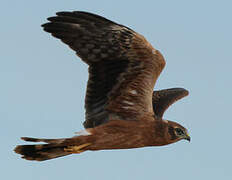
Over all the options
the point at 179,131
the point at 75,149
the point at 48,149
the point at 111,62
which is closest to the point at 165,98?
the point at 179,131

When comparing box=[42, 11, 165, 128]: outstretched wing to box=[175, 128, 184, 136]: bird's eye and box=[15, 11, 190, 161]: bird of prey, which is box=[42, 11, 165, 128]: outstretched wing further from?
box=[175, 128, 184, 136]: bird's eye

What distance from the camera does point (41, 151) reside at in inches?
378

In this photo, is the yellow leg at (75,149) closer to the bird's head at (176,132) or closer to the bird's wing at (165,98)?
the bird's head at (176,132)

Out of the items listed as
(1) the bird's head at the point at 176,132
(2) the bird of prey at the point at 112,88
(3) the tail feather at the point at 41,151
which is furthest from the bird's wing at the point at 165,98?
(3) the tail feather at the point at 41,151

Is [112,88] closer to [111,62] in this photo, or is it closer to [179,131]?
[111,62]

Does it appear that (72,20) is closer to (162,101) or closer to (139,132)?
(139,132)

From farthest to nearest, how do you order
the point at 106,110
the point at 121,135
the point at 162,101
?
the point at 162,101 < the point at 106,110 < the point at 121,135

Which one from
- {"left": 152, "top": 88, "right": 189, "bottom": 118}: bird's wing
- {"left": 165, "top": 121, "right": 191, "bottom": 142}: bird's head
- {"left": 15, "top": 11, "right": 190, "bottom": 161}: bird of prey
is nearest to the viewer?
{"left": 15, "top": 11, "right": 190, "bottom": 161}: bird of prey

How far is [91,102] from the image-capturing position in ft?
33.6

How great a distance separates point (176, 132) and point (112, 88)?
1505 mm

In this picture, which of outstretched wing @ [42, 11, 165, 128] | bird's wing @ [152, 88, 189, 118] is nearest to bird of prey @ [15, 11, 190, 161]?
outstretched wing @ [42, 11, 165, 128]

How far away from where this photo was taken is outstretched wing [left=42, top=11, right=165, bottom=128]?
9609 millimetres

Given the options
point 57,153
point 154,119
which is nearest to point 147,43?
point 154,119

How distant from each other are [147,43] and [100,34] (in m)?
0.91
